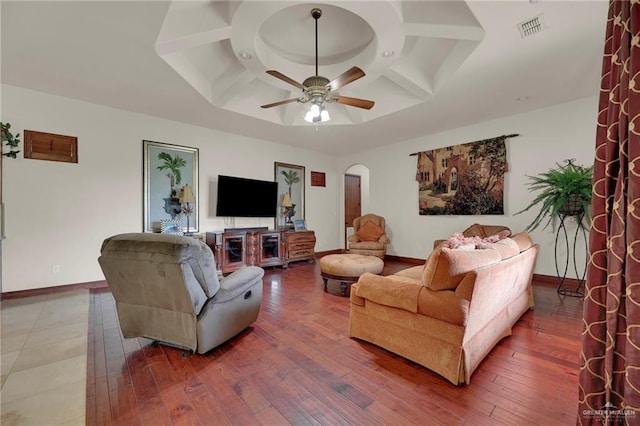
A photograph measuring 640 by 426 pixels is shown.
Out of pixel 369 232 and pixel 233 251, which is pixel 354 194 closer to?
pixel 369 232

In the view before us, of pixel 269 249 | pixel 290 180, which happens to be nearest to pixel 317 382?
pixel 269 249

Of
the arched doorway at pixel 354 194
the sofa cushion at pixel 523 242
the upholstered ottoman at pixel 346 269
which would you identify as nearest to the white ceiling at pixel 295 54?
the sofa cushion at pixel 523 242

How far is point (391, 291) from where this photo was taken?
204 cm

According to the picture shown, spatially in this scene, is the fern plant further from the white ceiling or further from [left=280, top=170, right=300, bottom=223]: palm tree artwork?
[left=280, top=170, right=300, bottom=223]: palm tree artwork

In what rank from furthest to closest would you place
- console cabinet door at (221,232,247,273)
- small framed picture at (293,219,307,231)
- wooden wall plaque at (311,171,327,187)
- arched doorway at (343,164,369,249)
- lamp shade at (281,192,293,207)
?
arched doorway at (343,164,369,249)
wooden wall plaque at (311,171,327,187)
small framed picture at (293,219,307,231)
lamp shade at (281,192,293,207)
console cabinet door at (221,232,247,273)

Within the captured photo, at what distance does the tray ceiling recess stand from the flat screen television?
1435 mm

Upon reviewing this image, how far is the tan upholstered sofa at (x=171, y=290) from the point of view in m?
1.91

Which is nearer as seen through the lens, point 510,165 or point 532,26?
point 532,26

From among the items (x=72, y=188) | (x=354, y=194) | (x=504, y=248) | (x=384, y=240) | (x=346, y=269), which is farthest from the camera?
(x=354, y=194)

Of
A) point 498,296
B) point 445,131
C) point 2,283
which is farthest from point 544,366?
point 2,283

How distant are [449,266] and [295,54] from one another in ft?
9.72

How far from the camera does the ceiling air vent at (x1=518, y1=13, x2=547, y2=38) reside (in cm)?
220

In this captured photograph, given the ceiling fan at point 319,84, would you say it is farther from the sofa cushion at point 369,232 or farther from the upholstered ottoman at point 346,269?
the sofa cushion at point 369,232

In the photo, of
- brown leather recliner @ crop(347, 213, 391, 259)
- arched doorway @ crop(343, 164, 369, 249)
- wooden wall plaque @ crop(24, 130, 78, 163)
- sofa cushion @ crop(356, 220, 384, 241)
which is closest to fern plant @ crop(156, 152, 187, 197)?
wooden wall plaque @ crop(24, 130, 78, 163)
